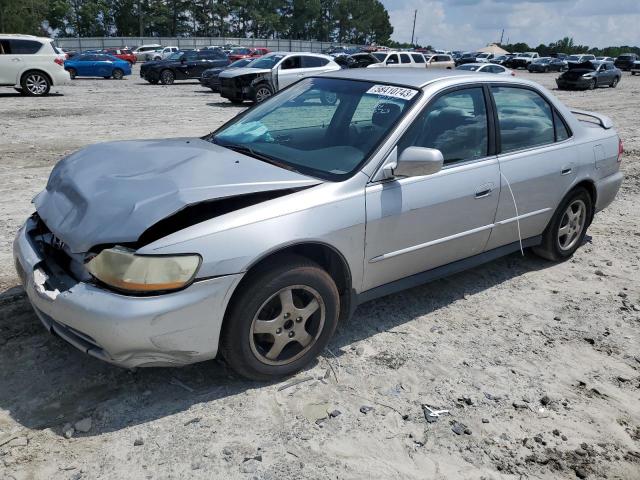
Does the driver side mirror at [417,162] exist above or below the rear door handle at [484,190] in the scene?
above

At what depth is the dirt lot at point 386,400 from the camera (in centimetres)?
257

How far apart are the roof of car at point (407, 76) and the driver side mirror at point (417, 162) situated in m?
0.68

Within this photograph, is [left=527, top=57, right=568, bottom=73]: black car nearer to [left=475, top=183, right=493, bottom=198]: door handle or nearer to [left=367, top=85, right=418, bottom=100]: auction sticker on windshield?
[left=475, top=183, right=493, bottom=198]: door handle

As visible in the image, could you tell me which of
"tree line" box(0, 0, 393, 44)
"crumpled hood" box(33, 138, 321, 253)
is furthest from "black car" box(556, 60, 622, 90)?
"tree line" box(0, 0, 393, 44)

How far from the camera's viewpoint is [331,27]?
10794 centimetres

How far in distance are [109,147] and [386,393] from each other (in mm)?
2392

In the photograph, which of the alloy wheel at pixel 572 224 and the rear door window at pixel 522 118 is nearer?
the rear door window at pixel 522 118

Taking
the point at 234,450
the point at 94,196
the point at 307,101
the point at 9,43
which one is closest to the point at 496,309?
the point at 307,101

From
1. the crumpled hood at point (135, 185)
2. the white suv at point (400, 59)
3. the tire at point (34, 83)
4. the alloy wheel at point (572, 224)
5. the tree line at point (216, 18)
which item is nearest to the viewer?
the crumpled hood at point (135, 185)

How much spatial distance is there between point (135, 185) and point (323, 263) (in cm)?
113

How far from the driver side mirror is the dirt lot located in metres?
1.14

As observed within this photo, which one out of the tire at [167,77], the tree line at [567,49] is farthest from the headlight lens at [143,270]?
the tree line at [567,49]

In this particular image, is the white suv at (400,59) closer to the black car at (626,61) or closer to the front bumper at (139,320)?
the front bumper at (139,320)

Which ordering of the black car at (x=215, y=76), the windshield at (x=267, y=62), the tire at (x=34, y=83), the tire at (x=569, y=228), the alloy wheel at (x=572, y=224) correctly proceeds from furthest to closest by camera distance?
the black car at (x=215, y=76) < the windshield at (x=267, y=62) < the tire at (x=34, y=83) < the alloy wheel at (x=572, y=224) < the tire at (x=569, y=228)
